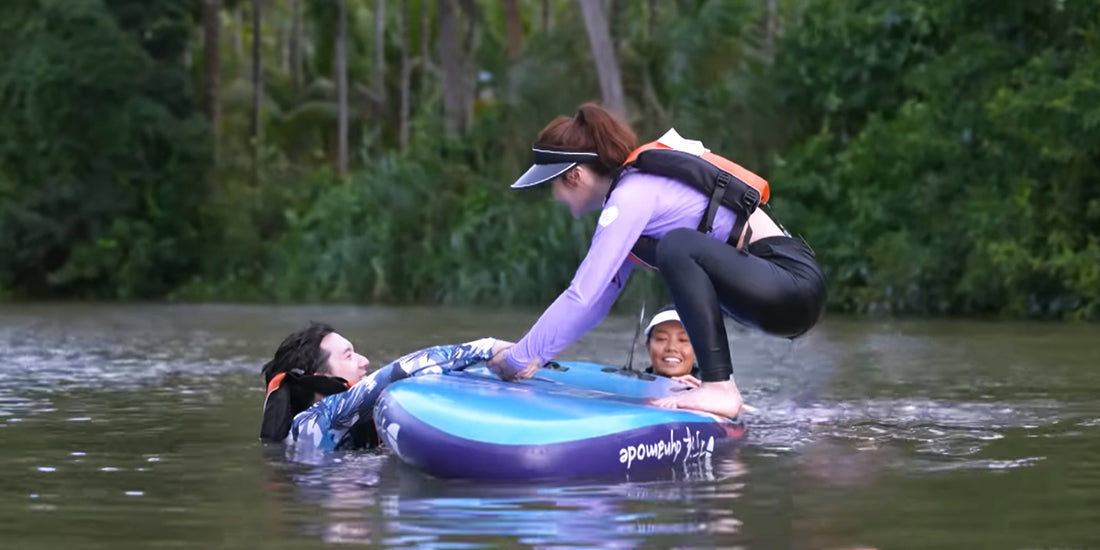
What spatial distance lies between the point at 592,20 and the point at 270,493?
70.4 ft

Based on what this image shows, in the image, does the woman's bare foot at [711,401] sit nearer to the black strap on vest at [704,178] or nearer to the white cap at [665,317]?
the black strap on vest at [704,178]

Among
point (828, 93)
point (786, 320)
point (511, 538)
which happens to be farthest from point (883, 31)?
point (511, 538)

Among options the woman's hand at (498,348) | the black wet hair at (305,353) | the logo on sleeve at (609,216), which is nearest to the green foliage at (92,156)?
the black wet hair at (305,353)

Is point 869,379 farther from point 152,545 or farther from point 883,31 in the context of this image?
point 883,31

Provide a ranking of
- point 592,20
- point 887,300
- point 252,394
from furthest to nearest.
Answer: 1. point 592,20
2. point 887,300
3. point 252,394

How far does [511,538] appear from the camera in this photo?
18.6ft

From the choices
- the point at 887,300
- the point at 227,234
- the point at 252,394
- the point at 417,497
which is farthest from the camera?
the point at 227,234

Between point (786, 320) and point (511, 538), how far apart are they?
2519mm

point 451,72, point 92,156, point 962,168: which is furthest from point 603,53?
point 92,156

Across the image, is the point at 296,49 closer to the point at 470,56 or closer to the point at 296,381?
the point at 470,56

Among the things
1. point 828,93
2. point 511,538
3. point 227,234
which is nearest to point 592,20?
point 828,93

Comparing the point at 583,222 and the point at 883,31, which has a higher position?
the point at 883,31

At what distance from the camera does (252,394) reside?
11.4m

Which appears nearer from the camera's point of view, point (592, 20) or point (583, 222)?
point (583, 222)
